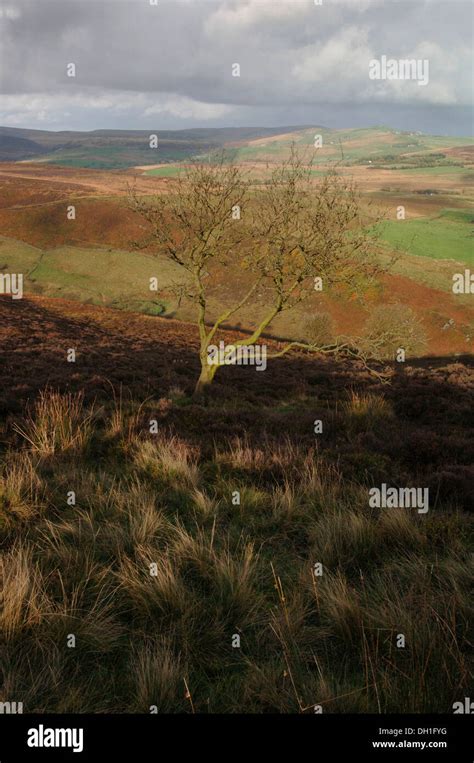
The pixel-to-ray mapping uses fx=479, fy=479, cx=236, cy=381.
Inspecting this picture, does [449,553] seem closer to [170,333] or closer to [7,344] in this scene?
[7,344]

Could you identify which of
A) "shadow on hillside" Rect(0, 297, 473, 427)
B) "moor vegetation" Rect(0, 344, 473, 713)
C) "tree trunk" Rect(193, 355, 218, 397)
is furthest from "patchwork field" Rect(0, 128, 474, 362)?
"moor vegetation" Rect(0, 344, 473, 713)

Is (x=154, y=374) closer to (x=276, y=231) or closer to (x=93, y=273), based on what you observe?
(x=276, y=231)

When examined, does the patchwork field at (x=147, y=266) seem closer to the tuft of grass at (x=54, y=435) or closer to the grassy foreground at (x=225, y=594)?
the tuft of grass at (x=54, y=435)

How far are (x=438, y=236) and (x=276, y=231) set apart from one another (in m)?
70.1

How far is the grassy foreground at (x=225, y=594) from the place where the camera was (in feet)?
8.54

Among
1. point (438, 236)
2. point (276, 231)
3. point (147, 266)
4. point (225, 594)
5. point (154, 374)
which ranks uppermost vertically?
point (438, 236)

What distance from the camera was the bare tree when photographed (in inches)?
481

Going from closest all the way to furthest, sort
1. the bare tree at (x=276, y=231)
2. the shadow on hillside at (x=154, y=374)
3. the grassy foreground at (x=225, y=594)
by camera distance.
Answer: the grassy foreground at (x=225, y=594)
the bare tree at (x=276, y=231)
the shadow on hillside at (x=154, y=374)

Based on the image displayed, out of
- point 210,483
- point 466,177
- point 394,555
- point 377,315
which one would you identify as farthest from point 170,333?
point 466,177

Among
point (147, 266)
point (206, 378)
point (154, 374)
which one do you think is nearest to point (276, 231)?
point (206, 378)

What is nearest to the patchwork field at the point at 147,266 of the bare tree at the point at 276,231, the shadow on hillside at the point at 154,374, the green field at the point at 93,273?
the green field at the point at 93,273

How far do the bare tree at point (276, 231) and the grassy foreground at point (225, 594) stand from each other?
7340mm

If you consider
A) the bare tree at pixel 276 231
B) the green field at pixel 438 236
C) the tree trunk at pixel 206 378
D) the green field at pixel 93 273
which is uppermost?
the green field at pixel 438 236

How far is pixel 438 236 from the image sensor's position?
7331 centimetres
